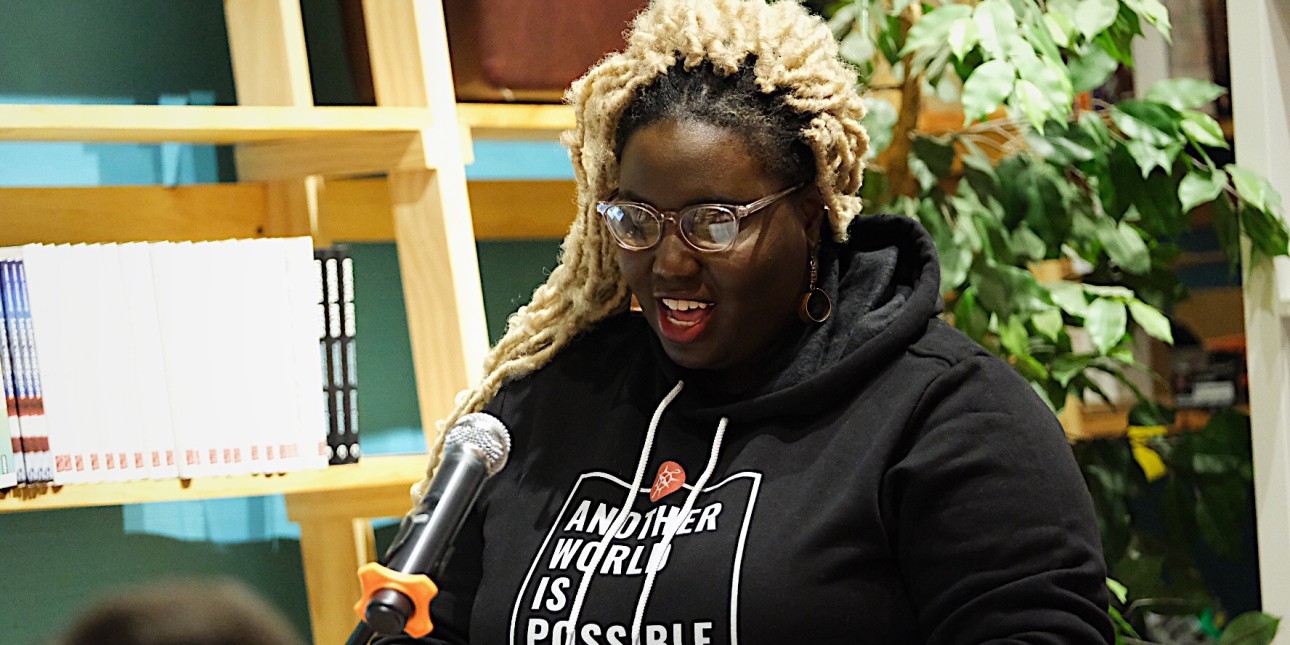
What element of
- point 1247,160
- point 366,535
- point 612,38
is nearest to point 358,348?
point 366,535

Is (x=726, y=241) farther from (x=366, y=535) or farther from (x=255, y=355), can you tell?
(x=366, y=535)

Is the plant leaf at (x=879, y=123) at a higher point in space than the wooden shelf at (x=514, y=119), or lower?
lower

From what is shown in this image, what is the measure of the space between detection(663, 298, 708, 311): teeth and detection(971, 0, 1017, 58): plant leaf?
70cm

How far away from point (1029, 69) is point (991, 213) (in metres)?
0.32

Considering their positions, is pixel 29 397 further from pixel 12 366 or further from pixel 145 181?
pixel 145 181

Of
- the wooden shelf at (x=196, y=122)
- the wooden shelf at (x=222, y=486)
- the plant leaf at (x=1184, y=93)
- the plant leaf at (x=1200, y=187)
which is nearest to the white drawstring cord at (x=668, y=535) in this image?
the wooden shelf at (x=222, y=486)

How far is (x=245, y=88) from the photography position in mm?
1898

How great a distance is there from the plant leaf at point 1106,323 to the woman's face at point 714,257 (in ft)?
2.53

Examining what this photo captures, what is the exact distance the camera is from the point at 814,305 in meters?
1.38

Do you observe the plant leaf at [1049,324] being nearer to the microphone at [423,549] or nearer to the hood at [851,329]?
the hood at [851,329]

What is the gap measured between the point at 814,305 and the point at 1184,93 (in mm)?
997

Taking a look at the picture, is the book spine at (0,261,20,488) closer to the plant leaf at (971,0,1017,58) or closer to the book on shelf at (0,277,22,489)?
the book on shelf at (0,277,22,489)

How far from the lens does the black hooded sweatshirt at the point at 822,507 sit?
1.21 metres

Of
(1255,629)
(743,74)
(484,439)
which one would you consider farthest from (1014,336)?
(484,439)
